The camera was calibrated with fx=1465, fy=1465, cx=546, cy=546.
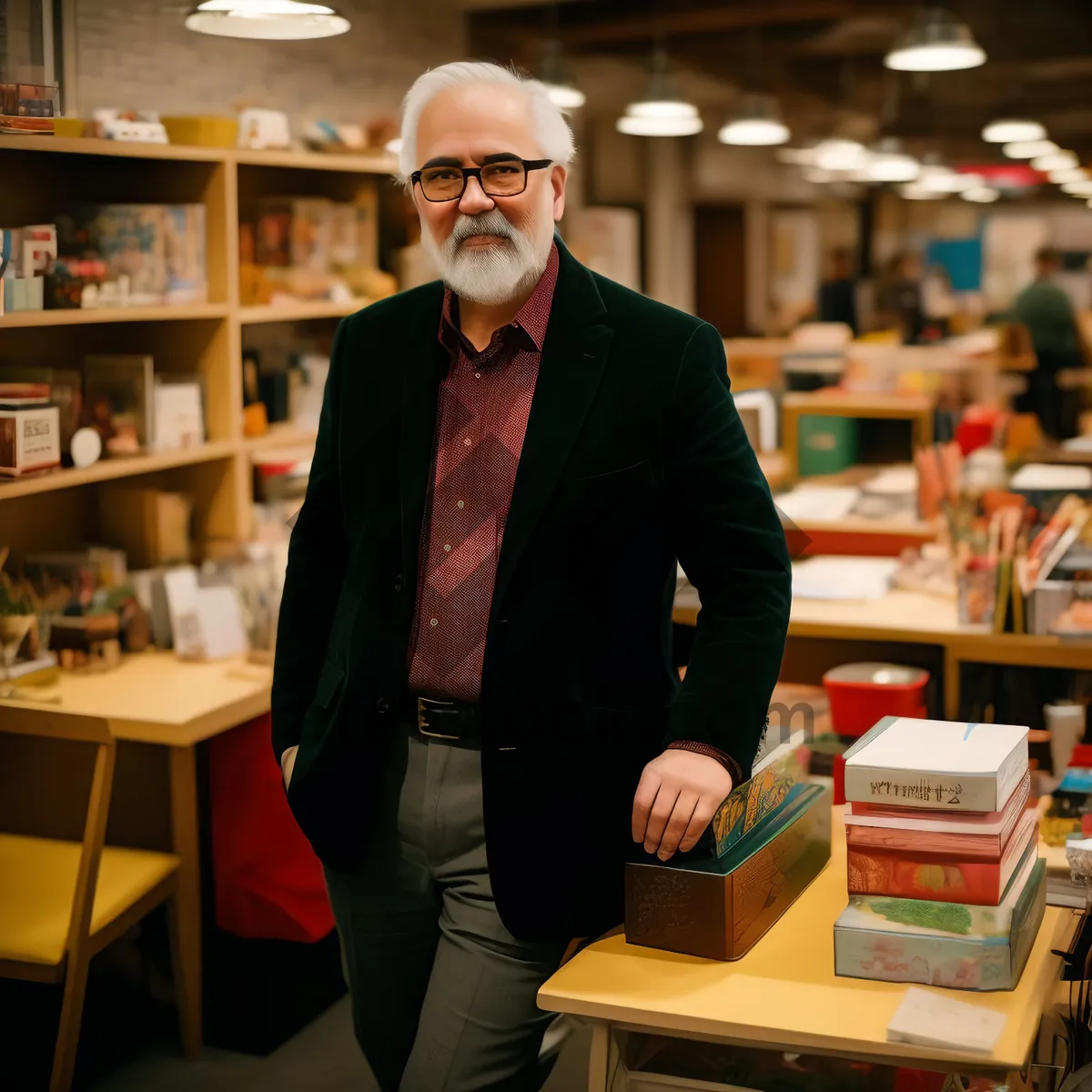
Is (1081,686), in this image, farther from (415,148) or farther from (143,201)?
(143,201)

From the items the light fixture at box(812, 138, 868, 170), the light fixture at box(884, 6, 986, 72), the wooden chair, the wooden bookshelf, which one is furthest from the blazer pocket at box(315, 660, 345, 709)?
the light fixture at box(812, 138, 868, 170)

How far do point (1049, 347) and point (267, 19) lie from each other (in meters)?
5.56

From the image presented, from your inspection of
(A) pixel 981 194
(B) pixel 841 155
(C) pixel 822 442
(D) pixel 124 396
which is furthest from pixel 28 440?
(A) pixel 981 194

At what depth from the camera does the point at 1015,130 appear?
30.1ft

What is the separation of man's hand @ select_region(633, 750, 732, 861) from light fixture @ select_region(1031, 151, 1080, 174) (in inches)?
334

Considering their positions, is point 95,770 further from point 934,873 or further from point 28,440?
point 934,873

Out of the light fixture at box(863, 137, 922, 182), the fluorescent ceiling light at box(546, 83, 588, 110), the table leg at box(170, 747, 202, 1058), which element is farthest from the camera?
the light fixture at box(863, 137, 922, 182)

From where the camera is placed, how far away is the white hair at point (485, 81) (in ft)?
6.19

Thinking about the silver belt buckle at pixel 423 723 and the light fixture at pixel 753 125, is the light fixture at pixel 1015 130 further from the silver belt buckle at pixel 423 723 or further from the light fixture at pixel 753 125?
the silver belt buckle at pixel 423 723

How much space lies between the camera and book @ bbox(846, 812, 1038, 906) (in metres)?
1.74

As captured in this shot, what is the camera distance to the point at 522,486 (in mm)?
1836

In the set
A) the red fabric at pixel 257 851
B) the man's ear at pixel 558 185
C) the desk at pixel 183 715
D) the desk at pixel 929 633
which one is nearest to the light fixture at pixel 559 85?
the desk at pixel 929 633

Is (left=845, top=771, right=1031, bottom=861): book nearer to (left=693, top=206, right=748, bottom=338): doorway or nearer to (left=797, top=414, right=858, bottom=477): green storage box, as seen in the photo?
(left=797, top=414, right=858, bottom=477): green storage box

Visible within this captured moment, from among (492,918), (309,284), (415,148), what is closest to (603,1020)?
(492,918)
